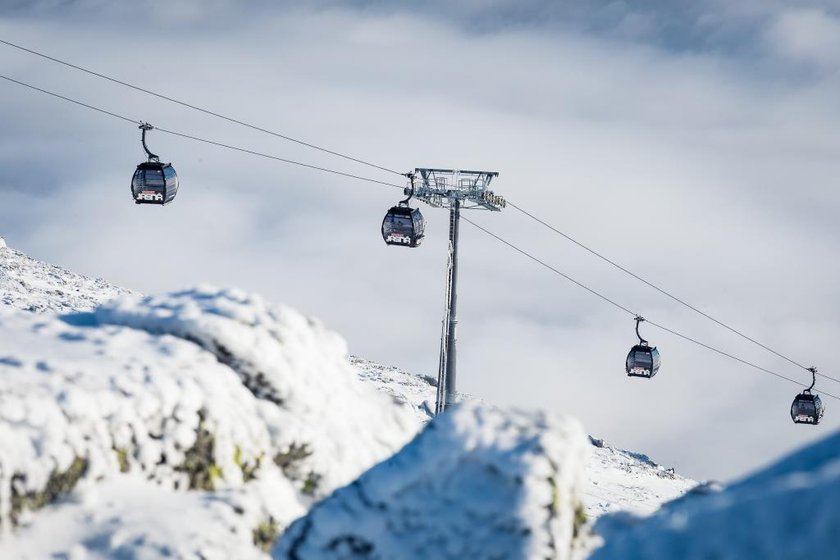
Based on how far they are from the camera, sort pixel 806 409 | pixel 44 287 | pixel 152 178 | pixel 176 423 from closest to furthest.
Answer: pixel 176 423 → pixel 152 178 → pixel 806 409 → pixel 44 287

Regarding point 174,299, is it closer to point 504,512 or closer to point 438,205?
point 504,512

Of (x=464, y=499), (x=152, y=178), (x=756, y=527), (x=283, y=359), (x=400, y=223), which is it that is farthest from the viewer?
(x=400, y=223)

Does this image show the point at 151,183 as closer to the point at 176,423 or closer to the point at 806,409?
the point at 176,423

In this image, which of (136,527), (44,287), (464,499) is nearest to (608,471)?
(44,287)

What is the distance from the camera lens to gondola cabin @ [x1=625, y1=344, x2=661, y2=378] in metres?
31.2

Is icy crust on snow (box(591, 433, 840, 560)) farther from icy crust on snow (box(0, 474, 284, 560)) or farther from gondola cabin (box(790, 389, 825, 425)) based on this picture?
gondola cabin (box(790, 389, 825, 425))

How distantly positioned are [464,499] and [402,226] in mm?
19103

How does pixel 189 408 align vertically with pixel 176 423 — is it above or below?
above

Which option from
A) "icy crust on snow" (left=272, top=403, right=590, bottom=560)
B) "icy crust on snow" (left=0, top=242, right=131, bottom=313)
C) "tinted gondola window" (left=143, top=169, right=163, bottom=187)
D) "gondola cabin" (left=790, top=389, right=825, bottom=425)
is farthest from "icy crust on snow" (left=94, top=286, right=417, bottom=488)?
"icy crust on snow" (left=0, top=242, right=131, bottom=313)

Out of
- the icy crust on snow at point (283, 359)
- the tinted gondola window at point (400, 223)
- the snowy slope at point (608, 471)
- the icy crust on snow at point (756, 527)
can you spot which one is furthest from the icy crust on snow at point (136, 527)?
the tinted gondola window at point (400, 223)

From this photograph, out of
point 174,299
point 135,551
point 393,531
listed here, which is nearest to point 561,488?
point 393,531

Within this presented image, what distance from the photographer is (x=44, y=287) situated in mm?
44812

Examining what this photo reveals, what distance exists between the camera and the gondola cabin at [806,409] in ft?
114

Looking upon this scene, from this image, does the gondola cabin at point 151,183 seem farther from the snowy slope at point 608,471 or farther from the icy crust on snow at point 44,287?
the icy crust on snow at point 44,287
